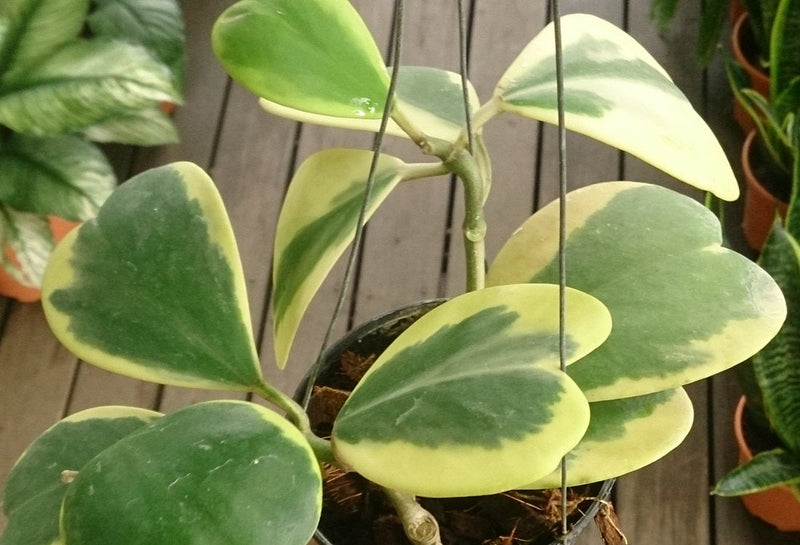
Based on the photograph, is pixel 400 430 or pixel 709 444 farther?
pixel 709 444

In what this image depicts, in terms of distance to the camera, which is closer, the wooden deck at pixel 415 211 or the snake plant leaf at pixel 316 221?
the snake plant leaf at pixel 316 221

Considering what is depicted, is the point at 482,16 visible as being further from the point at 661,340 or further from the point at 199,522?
the point at 199,522

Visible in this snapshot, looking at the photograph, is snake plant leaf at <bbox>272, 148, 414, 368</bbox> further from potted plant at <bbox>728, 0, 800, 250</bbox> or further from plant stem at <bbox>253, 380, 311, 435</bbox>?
potted plant at <bbox>728, 0, 800, 250</bbox>

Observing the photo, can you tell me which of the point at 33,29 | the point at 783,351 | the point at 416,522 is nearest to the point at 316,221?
the point at 416,522

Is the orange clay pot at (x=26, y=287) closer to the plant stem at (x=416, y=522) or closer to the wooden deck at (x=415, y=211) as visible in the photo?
the wooden deck at (x=415, y=211)

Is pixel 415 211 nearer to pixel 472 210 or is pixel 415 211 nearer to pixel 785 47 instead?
pixel 785 47

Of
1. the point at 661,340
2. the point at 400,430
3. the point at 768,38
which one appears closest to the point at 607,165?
the point at 768,38

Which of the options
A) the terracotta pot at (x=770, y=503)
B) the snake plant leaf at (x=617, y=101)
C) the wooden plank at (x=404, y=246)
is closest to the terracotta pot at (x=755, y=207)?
the terracotta pot at (x=770, y=503)
